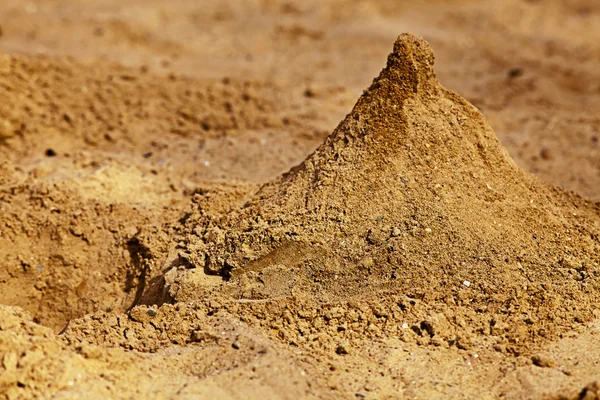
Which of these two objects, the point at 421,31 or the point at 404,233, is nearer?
the point at 404,233

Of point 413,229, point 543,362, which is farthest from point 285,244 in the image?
point 543,362

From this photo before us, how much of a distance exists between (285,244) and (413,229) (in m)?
0.74

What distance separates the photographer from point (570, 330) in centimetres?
484

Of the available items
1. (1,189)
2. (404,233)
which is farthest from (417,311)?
(1,189)

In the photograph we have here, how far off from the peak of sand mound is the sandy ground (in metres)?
0.01

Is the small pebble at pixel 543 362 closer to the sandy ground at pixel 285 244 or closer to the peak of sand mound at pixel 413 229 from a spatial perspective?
the sandy ground at pixel 285 244

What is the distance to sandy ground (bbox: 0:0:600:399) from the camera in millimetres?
4457

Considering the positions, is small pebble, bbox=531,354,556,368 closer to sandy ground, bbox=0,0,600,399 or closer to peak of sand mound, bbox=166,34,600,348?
sandy ground, bbox=0,0,600,399

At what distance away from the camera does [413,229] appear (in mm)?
5148

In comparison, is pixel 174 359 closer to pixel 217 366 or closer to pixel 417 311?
pixel 217 366

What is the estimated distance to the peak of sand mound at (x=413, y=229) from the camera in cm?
498

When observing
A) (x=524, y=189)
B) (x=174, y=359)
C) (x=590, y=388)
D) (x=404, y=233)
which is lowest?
(x=174, y=359)

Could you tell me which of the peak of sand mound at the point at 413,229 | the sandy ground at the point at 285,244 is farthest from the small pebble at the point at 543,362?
the peak of sand mound at the point at 413,229

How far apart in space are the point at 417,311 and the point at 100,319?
174 cm
